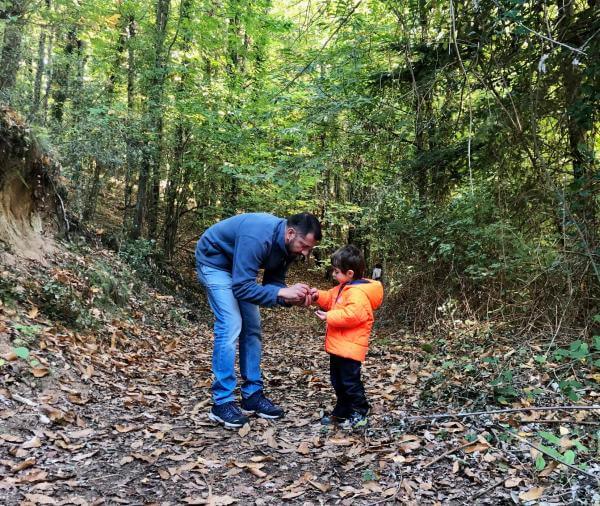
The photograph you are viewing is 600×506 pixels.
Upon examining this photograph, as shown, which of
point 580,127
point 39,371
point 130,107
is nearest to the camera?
point 39,371

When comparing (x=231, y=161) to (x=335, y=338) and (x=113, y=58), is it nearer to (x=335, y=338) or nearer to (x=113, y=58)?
(x=113, y=58)

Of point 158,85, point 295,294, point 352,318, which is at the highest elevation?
point 158,85

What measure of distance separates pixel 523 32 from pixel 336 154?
14.9 ft

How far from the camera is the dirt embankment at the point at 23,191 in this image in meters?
6.72

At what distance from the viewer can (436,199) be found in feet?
26.5

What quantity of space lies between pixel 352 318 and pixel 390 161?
203 inches

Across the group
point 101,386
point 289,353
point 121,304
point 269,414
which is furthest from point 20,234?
point 269,414

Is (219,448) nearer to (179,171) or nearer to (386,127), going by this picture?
(386,127)

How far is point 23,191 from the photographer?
7.27 meters

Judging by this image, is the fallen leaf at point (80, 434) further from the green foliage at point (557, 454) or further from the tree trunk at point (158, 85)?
the tree trunk at point (158, 85)

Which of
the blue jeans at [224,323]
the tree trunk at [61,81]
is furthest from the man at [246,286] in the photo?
the tree trunk at [61,81]

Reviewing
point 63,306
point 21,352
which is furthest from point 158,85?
point 21,352

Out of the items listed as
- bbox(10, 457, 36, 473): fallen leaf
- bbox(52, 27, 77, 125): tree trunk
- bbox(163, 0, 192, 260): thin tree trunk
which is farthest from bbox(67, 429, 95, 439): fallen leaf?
bbox(52, 27, 77, 125): tree trunk

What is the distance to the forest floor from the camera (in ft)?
9.63
